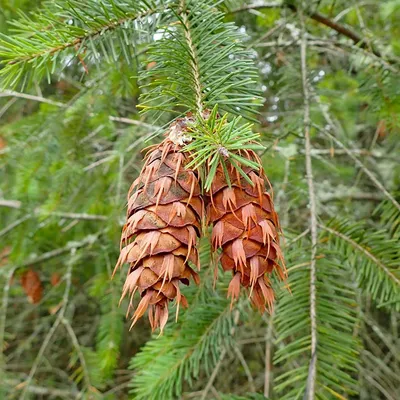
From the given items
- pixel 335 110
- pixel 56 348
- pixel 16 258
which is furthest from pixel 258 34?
pixel 56 348

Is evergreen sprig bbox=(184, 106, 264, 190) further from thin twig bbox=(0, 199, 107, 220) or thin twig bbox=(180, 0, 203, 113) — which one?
thin twig bbox=(0, 199, 107, 220)

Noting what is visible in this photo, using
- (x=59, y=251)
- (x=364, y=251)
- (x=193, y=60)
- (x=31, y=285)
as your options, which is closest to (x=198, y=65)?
(x=193, y=60)

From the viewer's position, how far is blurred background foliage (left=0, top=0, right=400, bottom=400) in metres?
0.66

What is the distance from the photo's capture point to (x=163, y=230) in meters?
0.49

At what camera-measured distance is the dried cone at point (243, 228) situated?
1.62ft

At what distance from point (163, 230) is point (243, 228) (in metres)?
0.09

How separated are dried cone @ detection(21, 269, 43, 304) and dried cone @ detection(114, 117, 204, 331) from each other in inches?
53.6

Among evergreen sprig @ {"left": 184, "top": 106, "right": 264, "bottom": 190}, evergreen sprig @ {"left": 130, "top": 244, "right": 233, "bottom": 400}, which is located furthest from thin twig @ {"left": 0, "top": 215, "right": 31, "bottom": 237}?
evergreen sprig @ {"left": 184, "top": 106, "right": 264, "bottom": 190}

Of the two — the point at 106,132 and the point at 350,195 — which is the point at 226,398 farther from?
the point at 350,195

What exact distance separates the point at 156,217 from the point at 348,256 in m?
0.39

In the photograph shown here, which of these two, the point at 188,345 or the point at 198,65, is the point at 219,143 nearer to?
the point at 198,65

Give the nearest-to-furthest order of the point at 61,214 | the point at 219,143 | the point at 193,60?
the point at 219,143
the point at 193,60
the point at 61,214

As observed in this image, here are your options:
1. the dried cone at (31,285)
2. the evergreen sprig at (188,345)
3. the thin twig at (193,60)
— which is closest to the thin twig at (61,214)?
the dried cone at (31,285)

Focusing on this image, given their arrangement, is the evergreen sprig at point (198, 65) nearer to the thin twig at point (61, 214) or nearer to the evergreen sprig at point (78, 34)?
the evergreen sprig at point (78, 34)
